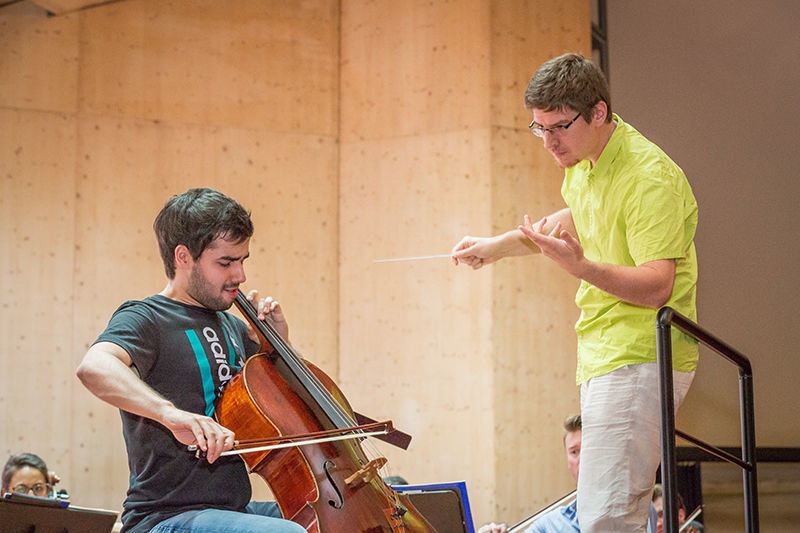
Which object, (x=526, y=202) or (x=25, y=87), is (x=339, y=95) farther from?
(x=25, y=87)

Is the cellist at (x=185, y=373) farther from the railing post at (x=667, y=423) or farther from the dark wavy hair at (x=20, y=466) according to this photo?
the dark wavy hair at (x=20, y=466)

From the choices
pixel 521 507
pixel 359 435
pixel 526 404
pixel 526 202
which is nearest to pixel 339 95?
pixel 526 202

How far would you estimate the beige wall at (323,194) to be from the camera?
6.22 m

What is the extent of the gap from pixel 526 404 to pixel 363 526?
12.9ft

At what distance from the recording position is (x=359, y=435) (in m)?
2.74

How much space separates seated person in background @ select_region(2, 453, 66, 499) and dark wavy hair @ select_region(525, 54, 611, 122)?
352 centimetres

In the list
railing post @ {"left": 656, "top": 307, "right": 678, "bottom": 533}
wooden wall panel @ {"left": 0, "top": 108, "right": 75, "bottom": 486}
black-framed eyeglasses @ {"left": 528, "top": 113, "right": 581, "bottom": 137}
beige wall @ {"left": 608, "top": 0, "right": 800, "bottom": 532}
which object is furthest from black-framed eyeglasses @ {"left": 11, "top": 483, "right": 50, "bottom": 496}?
beige wall @ {"left": 608, "top": 0, "right": 800, "bottom": 532}

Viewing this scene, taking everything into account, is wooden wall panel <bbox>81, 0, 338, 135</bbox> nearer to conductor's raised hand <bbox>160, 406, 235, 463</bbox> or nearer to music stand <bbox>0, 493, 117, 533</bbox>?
music stand <bbox>0, 493, 117, 533</bbox>

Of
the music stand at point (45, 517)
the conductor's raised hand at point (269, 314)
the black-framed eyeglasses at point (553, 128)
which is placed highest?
the black-framed eyeglasses at point (553, 128)

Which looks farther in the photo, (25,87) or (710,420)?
(710,420)

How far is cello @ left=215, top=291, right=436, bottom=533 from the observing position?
8.45 feet

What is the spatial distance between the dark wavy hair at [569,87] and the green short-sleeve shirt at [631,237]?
15cm

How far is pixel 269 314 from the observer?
3.14m

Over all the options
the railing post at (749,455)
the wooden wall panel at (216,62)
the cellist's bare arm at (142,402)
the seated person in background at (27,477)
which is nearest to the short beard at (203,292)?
the cellist's bare arm at (142,402)
